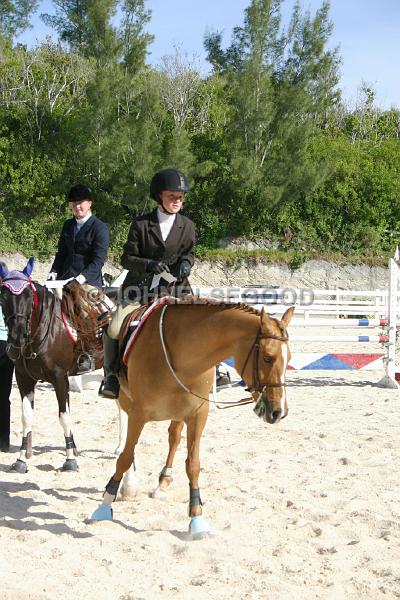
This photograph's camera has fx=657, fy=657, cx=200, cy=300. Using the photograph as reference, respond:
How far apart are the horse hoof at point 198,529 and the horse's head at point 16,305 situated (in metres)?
2.50

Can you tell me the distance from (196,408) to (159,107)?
36432 millimetres

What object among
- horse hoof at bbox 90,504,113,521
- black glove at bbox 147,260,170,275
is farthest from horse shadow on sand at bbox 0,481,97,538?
black glove at bbox 147,260,170,275

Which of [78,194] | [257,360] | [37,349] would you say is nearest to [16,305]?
[37,349]

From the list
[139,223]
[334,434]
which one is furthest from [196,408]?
[334,434]

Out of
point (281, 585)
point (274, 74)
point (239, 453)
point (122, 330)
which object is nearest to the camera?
point (281, 585)

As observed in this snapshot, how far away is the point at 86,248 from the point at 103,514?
355 centimetres

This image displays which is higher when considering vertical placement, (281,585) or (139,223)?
(139,223)

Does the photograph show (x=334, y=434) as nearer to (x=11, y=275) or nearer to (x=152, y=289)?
(x=152, y=289)

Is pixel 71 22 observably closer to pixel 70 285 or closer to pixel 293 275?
pixel 293 275

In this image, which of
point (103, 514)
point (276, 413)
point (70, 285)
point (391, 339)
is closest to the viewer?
point (276, 413)

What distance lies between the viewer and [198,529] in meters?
4.51

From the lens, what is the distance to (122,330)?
5.26m

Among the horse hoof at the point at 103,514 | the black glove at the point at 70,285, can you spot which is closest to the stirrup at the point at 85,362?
the black glove at the point at 70,285

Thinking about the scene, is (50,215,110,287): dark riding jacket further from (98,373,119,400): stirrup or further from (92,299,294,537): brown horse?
(92,299,294,537): brown horse
